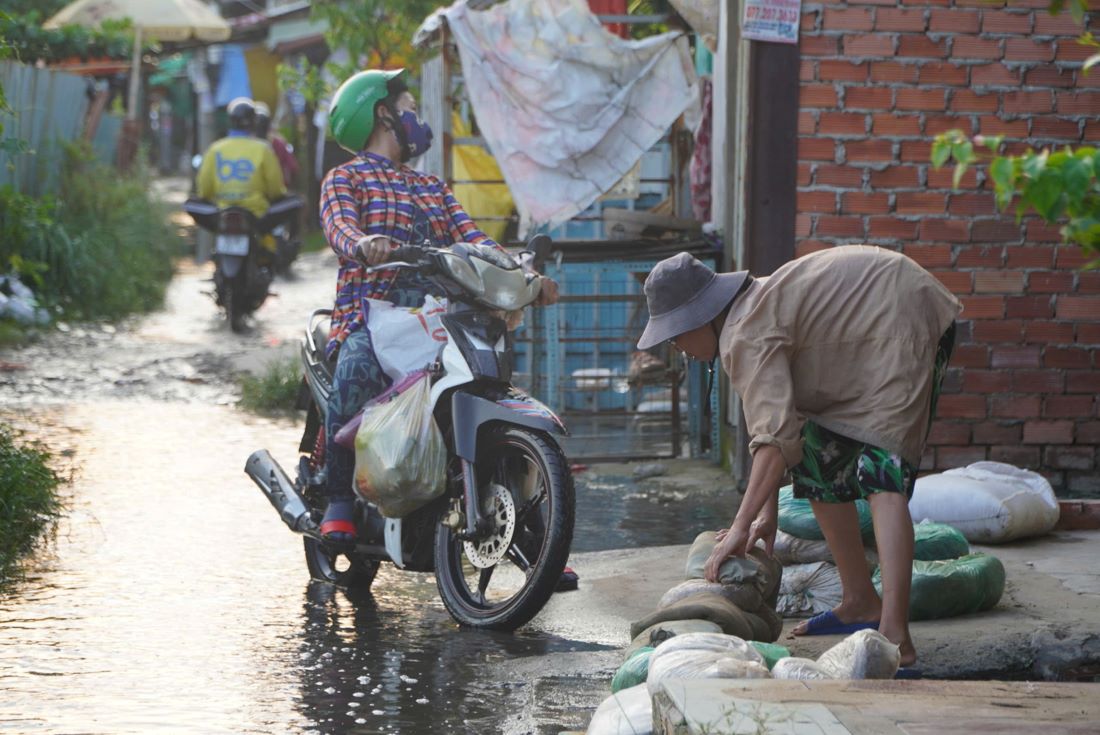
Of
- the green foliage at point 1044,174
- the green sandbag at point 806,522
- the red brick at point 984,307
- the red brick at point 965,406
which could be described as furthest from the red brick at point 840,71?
the green foliage at point 1044,174

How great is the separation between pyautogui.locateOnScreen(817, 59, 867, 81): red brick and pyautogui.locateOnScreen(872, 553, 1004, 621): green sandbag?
3048 millimetres

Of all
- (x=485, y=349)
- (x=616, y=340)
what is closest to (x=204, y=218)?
(x=616, y=340)

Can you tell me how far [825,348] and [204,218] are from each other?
1113 centimetres

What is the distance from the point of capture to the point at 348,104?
6109 mm

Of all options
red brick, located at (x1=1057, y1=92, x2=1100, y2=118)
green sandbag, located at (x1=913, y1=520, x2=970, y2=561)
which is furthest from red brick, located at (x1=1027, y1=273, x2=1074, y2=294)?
green sandbag, located at (x1=913, y1=520, x2=970, y2=561)

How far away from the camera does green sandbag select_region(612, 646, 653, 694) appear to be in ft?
13.7

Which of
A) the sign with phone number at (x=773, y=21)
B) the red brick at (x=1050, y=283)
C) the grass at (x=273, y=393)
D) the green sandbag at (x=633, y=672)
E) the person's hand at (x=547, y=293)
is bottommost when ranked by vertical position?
the grass at (x=273, y=393)

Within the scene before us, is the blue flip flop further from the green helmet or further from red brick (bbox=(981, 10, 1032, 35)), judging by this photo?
red brick (bbox=(981, 10, 1032, 35))

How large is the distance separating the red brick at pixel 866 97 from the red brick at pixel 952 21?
37cm

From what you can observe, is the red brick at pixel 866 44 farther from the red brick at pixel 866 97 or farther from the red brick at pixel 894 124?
the red brick at pixel 894 124

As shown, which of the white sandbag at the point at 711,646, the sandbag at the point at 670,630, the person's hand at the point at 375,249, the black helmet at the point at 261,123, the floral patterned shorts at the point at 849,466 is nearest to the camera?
the white sandbag at the point at 711,646

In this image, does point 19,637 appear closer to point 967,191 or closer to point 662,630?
point 662,630

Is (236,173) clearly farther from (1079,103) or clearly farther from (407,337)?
(407,337)

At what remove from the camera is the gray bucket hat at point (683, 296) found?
177 inches
